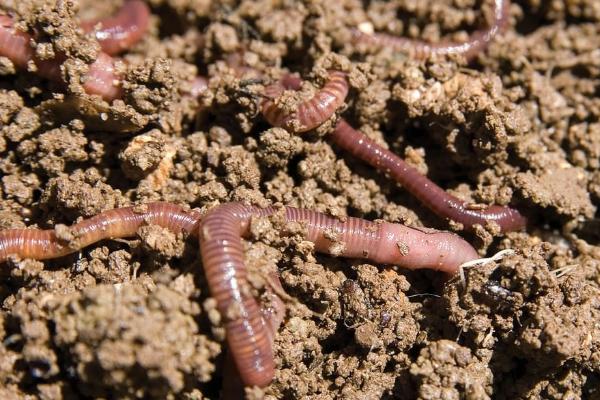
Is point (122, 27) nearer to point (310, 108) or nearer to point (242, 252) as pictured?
point (310, 108)

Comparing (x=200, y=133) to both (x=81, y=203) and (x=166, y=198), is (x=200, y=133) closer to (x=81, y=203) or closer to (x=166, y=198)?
(x=166, y=198)

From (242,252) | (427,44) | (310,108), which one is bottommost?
(242,252)


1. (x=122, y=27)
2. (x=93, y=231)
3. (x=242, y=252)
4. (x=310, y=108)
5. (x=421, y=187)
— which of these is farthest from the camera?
(x=122, y=27)

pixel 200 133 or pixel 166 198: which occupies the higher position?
pixel 200 133

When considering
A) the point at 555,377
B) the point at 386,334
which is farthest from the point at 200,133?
the point at 555,377

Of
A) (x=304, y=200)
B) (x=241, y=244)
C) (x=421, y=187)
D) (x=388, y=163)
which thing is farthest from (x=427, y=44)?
(x=241, y=244)

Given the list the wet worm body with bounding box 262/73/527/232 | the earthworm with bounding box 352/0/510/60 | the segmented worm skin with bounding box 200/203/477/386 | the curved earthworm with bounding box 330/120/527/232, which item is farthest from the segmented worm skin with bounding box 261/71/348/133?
the earthworm with bounding box 352/0/510/60

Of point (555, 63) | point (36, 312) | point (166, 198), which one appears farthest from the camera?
point (555, 63)
